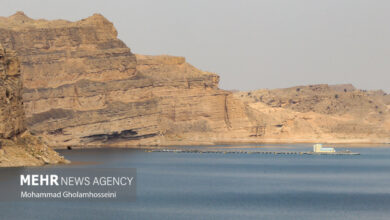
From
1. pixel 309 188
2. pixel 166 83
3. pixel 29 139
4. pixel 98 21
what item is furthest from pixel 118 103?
pixel 309 188

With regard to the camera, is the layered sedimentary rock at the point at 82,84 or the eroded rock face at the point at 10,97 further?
the layered sedimentary rock at the point at 82,84

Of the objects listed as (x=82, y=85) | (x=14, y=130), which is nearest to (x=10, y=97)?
(x=14, y=130)

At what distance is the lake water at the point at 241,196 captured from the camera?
2105 inches

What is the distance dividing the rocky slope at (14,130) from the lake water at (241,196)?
784 centimetres

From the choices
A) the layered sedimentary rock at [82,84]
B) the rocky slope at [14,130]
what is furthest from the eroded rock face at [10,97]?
the layered sedimentary rock at [82,84]

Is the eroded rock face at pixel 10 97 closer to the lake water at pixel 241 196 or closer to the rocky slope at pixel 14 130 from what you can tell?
the rocky slope at pixel 14 130

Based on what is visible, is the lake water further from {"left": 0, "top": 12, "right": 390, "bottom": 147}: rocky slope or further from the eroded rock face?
{"left": 0, "top": 12, "right": 390, "bottom": 147}: rocky slope

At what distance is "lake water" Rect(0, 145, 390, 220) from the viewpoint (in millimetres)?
53469

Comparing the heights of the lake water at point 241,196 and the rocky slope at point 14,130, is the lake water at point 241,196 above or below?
below

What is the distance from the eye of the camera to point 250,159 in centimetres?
12119

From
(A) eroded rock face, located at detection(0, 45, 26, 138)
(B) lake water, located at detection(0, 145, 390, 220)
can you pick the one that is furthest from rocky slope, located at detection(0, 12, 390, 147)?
(A) eroded rock face, located at detection(0, 45, 26, 138)

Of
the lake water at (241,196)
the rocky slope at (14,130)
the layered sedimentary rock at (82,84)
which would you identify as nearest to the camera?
the lake water at (241,196)

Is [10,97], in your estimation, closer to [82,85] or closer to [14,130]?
[14,130]

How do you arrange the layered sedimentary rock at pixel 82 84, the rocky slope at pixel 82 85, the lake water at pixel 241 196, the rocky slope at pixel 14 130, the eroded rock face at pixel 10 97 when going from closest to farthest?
the lake water at pixel 241 196 → the rocky slope at pixel 14 130 → the eroded rock face at pixel 10 97 → the rocky slope at pixel 82 85 → the layered sedimentary rock at pixel 82 84
